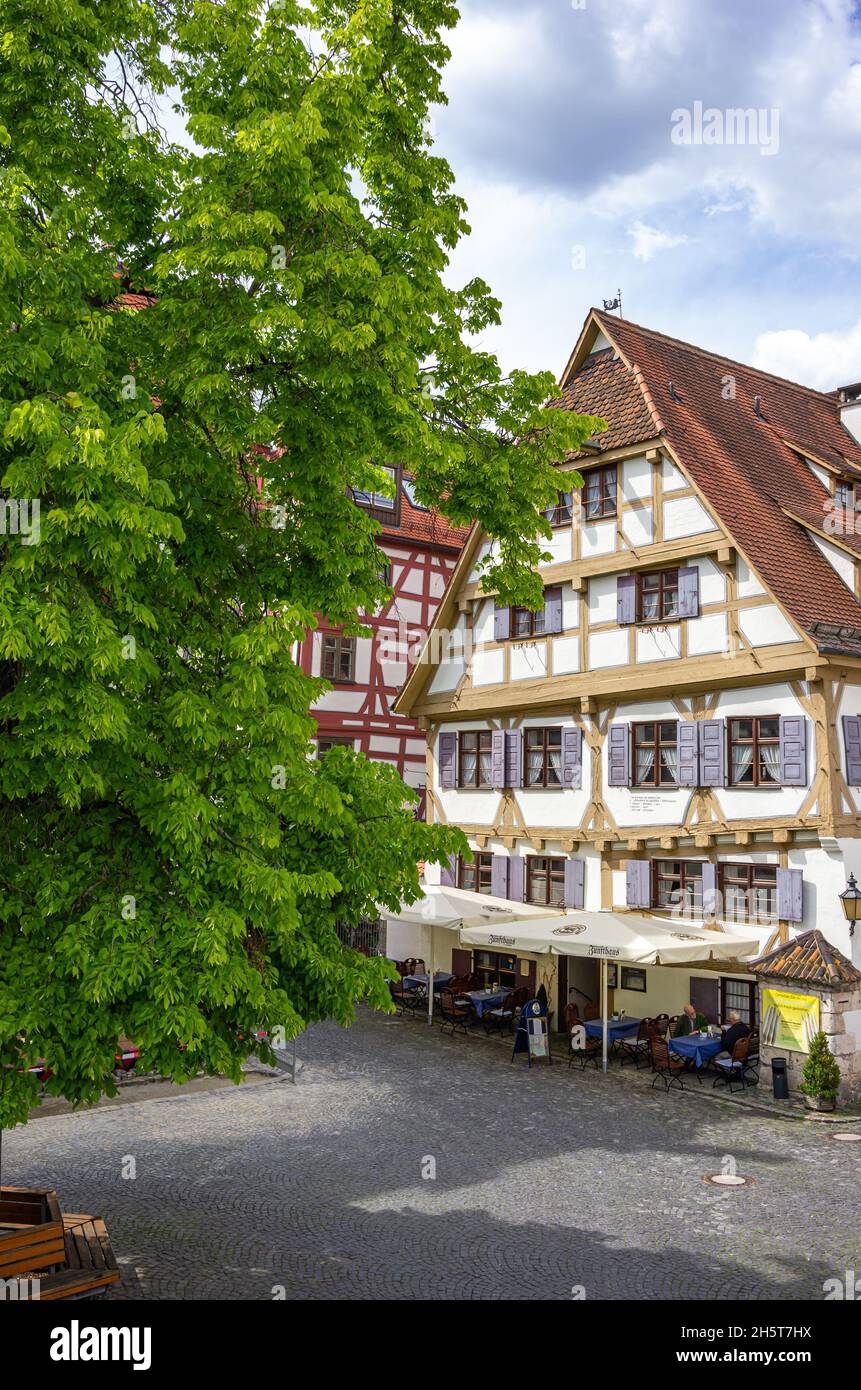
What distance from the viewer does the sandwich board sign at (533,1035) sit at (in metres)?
19.9

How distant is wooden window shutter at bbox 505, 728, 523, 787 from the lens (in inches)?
942

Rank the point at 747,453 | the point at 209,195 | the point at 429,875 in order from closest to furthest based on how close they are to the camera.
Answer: the point at 209,195 < the point at 747,453 < the point at 429,875

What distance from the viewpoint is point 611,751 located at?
2189 centimetres

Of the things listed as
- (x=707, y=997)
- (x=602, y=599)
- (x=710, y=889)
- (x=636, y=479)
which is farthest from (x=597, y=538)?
(x=707, y=997)

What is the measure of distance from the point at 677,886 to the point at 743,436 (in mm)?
9304

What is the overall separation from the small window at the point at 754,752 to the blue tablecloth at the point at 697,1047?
4269 mm

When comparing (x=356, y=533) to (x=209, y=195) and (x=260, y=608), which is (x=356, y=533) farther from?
(x=209, y=195)

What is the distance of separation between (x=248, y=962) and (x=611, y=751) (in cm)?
1497

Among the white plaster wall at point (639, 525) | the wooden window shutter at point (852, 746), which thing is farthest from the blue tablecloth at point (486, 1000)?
the white plaster wall at point (639, 525)

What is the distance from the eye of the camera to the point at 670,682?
812 inches

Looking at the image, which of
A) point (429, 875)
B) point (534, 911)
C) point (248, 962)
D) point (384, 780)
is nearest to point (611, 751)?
point (534, 911)

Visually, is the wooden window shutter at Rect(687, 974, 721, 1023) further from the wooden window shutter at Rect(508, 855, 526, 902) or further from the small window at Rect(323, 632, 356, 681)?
the small window at Rect(323, 632, 356, 681)

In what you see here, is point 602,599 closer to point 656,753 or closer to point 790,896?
point 656,753

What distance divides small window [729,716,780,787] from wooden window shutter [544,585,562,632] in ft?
15.0
